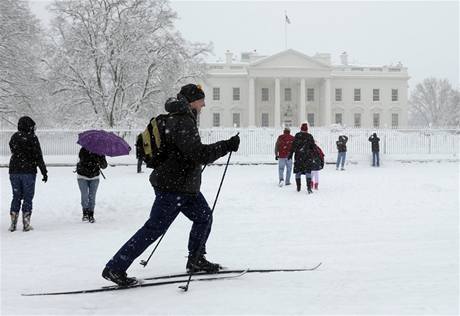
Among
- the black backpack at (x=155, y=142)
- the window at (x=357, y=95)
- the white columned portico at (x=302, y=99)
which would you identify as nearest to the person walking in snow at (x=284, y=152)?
the black backpack at (x=155, y=142)

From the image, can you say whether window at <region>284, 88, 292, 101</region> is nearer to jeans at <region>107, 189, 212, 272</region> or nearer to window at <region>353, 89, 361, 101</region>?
window at <region>353, 89, 361, 101</region>

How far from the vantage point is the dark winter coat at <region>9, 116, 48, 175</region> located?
303 inches

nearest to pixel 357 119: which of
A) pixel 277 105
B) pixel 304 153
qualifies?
pixel 277 105

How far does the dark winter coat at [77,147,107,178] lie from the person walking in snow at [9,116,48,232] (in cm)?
103

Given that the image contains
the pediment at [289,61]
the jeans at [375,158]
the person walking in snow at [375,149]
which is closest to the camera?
the person walking in snow at [375,149]

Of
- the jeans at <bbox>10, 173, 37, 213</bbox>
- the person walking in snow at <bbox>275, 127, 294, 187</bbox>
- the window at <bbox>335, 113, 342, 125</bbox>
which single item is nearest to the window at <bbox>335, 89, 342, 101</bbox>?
the window at <bbox>335, 113, 342, 125</bbox>

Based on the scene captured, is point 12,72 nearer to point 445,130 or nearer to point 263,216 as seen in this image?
A: point 263,216

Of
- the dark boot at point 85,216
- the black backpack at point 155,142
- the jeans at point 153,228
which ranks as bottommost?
the dark boot at point 85,216

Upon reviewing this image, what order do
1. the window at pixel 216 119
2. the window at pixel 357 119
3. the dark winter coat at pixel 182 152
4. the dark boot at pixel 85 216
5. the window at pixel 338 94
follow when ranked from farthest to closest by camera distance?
the window at pixel 357 119 < the window at pixel 338 94 < the window at pixel 216 119 < the dark boot at pixel 85 216 < the dark winter coat at pixel 182 152

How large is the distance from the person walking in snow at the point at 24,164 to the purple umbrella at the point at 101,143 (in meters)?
0.92

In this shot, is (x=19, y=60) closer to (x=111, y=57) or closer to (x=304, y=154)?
(x=111, y=57)

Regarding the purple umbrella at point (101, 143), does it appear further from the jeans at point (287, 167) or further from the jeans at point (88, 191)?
the jeans at point (287, 167)

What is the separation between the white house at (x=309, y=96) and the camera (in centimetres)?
6316

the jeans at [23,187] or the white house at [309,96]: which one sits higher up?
the white house at [309,96]
